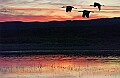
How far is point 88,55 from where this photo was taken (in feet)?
109

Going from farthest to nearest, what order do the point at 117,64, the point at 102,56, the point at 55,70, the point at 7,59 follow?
the point at 102,56 → the point at 7,59 → the point at 117,64 → the point at 55,70

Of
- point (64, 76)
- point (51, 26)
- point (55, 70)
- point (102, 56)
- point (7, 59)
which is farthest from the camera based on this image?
point (51, 26)

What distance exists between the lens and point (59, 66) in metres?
27.1

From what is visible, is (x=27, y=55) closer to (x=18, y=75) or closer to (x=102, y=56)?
(x=102, y=56)

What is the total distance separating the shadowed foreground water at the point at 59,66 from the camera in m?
24.4

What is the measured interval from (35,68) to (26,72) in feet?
4.32

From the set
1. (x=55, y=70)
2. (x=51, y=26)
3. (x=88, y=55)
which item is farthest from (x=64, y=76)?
(x=51, y=26)

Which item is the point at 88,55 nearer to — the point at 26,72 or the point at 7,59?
the point at 7,59

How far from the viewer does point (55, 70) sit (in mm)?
25797

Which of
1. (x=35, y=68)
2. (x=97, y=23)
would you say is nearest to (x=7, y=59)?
(x=35, y=68)

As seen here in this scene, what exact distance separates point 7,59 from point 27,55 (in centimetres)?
309

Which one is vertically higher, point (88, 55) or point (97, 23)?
point (88, 55)

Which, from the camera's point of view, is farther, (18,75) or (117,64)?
(117,64)

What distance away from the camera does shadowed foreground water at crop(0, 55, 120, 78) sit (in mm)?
24367
